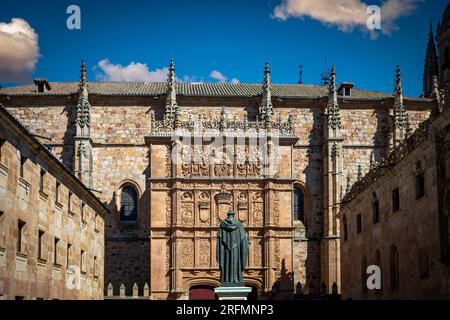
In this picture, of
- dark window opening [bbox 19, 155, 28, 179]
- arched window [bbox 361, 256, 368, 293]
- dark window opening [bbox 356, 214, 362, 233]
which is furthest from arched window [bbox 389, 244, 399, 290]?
dark window opening [bbox 19, 155, 28, 179]

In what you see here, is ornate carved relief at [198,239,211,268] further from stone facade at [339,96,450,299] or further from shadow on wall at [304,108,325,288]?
stone facade at [339,96,450,299]

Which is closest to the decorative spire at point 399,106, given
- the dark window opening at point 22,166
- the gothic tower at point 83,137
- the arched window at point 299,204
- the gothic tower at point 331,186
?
the gothic tower at point 331,186

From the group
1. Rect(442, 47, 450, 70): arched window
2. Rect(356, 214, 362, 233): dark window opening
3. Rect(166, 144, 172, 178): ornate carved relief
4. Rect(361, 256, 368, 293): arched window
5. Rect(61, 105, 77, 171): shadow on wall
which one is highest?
Rect(442, 47, 450, 70): arched window

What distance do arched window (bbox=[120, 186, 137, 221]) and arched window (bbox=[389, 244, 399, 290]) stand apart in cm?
2169

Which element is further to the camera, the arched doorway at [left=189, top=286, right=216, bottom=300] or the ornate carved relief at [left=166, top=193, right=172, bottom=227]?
the ornate carved relief at [left=166, top=193, right=172, bottom=227]

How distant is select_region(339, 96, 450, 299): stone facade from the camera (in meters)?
22.6

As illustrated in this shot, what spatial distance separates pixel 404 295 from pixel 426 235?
363 centimetres

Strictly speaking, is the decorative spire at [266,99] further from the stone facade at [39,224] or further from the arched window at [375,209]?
the arched window at [375,209]

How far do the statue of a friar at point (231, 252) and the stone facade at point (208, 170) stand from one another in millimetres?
15591

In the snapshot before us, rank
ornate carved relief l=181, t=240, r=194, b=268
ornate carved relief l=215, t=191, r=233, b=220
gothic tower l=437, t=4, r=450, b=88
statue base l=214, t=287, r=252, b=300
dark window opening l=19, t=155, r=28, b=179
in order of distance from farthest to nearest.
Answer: gothic tower l=437, t=4, r=450, b=88 < ornate carved relief l=215, t=191, r=233, b=220 < ornate carved relief l=181, t=240, r=194, b=268 < statue base l=214, t=287, r=252, b=300 < dark window opening l=19, t=155, r=28, b=179

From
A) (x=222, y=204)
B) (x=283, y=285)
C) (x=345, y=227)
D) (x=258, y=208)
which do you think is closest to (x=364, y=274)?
(x=345, y=227)

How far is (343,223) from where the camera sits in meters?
40.0
